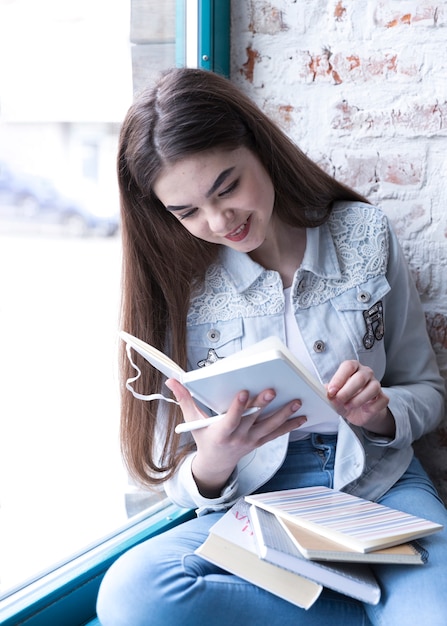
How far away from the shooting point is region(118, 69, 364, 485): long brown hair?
116 centimetres

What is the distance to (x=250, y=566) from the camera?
1020 mm

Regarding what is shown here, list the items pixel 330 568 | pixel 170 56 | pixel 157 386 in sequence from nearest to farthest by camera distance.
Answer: pixel 330 568, pixel 157 386, pixel 170 56

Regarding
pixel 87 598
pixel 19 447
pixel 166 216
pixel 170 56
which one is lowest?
pixel 87 598

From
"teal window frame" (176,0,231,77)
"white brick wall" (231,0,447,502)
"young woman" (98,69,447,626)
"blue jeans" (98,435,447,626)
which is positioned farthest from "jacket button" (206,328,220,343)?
"teal window frame" (176,0,231,77)

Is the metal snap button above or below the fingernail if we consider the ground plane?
below

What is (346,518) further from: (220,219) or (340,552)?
(220,219)

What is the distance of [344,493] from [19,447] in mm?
591

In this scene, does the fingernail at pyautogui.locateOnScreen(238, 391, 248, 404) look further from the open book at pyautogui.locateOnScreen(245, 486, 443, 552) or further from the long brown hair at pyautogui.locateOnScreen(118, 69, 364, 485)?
the long brown hair at pyautogui.locateOnScreen(118, 69, 364, 485)

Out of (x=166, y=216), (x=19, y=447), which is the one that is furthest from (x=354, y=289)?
(x=19, y=447)

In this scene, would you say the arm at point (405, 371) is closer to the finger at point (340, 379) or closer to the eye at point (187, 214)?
the finger at point (340, 379)

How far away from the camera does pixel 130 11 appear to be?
144 centimetres

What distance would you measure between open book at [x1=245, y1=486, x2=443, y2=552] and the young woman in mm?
55

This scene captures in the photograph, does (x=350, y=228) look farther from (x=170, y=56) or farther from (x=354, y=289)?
(x=170, y=56)

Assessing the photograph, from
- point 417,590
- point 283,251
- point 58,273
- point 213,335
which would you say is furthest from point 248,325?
point 417,590
